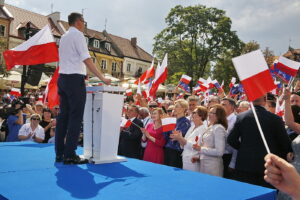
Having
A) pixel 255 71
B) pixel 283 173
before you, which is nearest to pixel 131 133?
pixel 255 71

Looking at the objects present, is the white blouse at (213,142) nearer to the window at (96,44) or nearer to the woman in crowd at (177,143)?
the woman in crowd at (177,143)

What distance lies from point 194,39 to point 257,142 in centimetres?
3840

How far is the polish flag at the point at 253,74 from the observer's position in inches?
91.0

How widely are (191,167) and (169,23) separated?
3802 cm

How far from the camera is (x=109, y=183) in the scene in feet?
9.71

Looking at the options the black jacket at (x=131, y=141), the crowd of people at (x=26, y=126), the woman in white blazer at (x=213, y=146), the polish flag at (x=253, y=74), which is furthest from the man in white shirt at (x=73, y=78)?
the crowd of people at (x=26, y=126)

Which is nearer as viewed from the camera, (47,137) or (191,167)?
(191,167)

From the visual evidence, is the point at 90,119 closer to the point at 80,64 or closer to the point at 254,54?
the point at 80,64

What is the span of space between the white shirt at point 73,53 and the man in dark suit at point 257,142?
220 centimetres

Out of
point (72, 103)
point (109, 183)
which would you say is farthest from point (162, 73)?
point (109, 183)

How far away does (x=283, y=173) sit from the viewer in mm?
1260

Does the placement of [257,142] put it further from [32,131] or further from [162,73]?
[162,73]

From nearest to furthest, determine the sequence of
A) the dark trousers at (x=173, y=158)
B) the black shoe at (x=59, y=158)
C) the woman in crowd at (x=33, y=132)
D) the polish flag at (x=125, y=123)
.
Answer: the black shoe at (x=59, y=158), the dark trousers at (x=173, y=158), the polish flag at (x=125, y=123), the woman in crowd at (x=33, y=132)

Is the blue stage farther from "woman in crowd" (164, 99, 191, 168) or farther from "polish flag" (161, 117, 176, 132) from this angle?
"woman in crowd" (164, 99, 191, 168)
